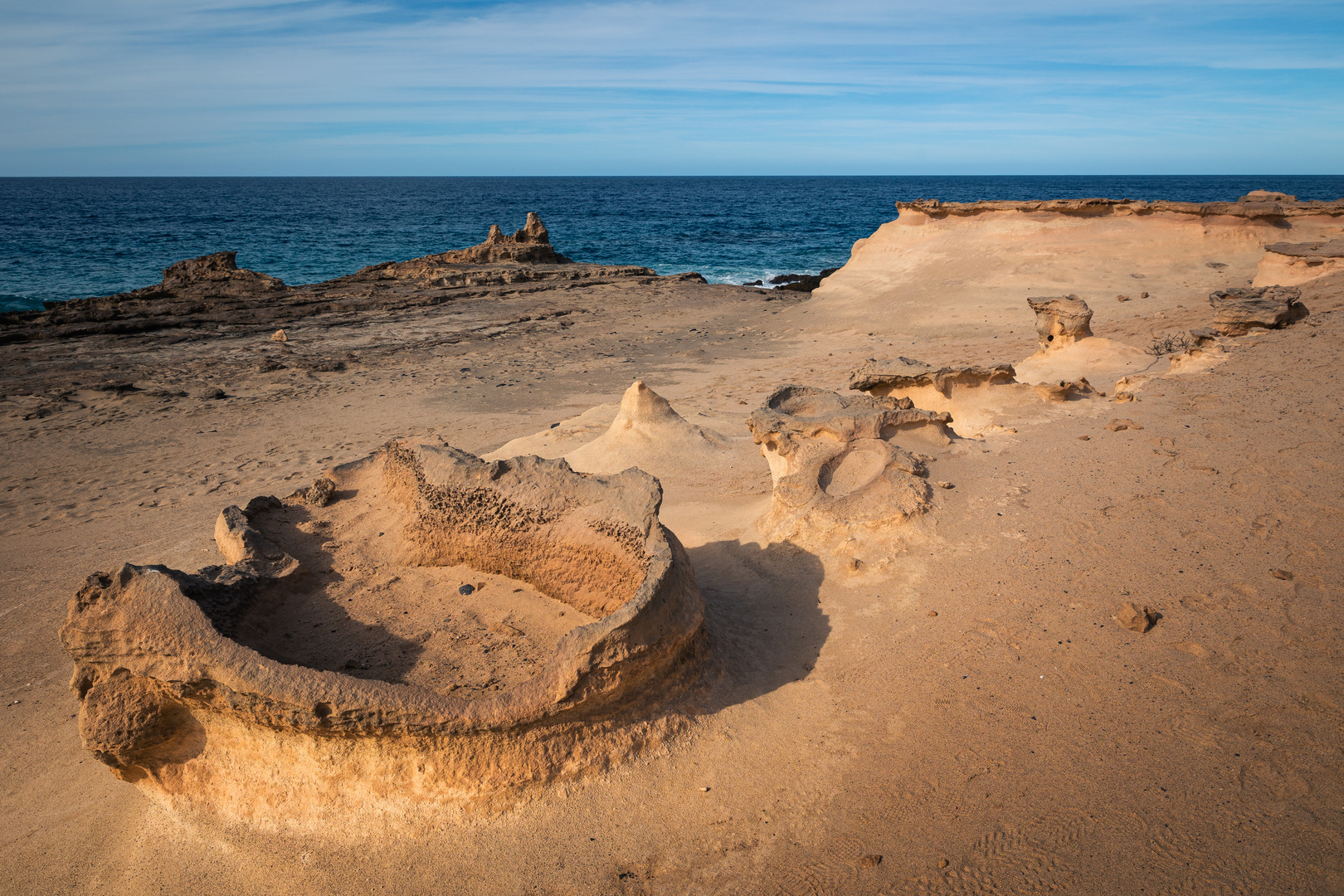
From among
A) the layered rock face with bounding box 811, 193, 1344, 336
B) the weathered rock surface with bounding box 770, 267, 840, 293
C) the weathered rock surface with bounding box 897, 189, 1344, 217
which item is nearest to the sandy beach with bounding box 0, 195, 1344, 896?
the layered rock face with bounding box 811, 193, 1344, 336

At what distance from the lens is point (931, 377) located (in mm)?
5508

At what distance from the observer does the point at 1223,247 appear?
11688 millimetres

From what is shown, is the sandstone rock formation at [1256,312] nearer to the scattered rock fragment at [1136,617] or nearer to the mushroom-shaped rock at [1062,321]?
the mushroom-shaped rock at [1062,321]

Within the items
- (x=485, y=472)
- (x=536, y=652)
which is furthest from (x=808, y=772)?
(x=485, y=472)

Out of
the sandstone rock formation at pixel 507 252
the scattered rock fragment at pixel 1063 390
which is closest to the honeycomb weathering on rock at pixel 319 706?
the scattered rock fragment at pixel 1063 390

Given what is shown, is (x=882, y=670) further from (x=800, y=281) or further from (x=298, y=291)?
(x=800, y=281)

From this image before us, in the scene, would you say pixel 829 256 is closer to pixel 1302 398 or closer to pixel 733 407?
pixel 733 407

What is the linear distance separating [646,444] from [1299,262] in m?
8.61

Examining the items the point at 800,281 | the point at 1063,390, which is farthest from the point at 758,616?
the point at 800,281

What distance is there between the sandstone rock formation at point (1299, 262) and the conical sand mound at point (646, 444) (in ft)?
25.4

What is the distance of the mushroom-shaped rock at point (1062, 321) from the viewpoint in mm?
7172

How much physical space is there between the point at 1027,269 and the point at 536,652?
11963 mm

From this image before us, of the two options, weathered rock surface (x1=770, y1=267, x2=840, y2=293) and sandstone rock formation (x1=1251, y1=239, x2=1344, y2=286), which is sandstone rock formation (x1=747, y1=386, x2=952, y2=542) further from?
weathered rock surface (x1=770, y1=267, x2=840, y2=293)

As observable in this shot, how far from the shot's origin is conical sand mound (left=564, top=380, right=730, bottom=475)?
229 inches
